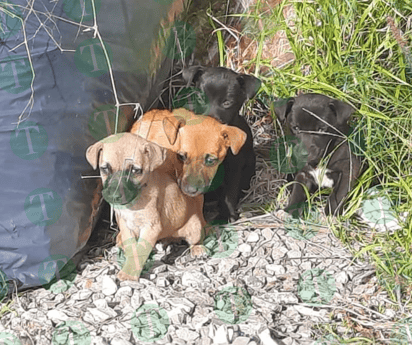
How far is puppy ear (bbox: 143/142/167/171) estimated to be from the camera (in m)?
2.81

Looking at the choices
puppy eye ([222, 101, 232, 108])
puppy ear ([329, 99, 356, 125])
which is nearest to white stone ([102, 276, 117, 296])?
puppy eye ([222, 101, 232, 108])

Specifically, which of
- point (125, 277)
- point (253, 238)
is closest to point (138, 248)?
point (125, 277)

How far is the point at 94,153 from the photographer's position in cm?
279

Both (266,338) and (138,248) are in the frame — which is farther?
(138,248)

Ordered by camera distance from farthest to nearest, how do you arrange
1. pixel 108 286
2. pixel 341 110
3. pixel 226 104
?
pixel 226 104 → pixel 341 110 → pixel 108 286

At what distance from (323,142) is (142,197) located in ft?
Result: 3.47

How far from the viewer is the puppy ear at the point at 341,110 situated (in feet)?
10.9

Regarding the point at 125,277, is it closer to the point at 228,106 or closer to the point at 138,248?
the point at 138,248

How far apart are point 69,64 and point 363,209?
1.79 meters

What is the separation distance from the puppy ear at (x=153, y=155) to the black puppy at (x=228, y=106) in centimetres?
67

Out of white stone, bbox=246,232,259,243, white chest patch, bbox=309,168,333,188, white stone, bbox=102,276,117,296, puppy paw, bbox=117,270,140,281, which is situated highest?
white chest patch, bbox=309,168,333,188

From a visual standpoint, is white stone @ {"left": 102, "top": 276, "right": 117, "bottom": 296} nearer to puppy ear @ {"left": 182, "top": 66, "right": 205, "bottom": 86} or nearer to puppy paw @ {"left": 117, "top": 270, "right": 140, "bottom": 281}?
puppy paw @ {"left": 117, "top": 270, "right": 140, "bottom": 281}

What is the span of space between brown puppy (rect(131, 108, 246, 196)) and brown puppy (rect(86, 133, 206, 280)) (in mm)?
86

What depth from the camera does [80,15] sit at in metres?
2.88
